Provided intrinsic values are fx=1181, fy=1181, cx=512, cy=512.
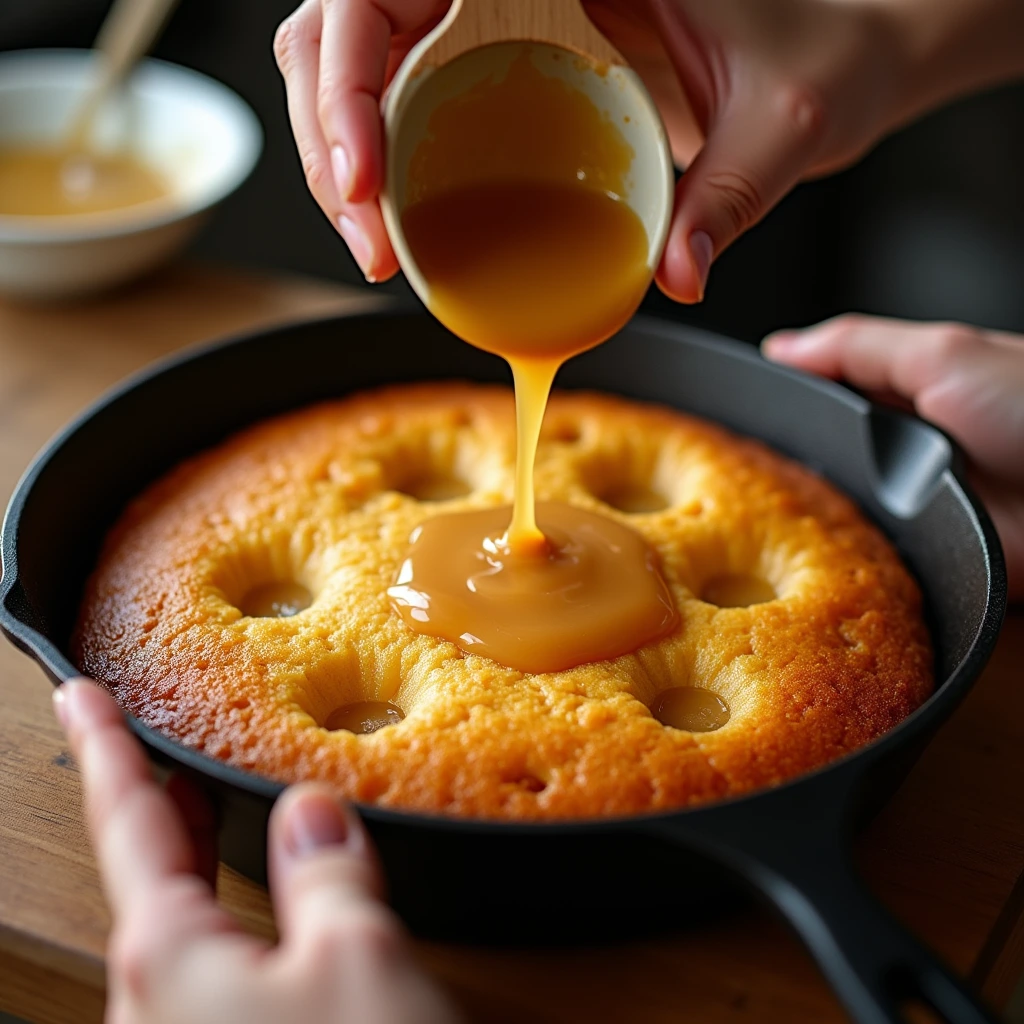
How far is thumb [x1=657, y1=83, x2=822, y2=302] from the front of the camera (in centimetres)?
139

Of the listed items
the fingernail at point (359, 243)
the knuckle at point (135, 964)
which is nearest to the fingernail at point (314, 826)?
the knuckle at point (135, 964)

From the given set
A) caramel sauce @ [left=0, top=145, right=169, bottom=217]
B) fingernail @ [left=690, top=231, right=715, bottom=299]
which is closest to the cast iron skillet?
fingernail @ [left=690, top=231, right=715, bottom=299]

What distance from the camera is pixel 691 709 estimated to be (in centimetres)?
142

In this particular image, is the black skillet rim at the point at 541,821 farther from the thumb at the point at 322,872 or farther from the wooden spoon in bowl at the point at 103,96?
the wooden spoon in bowl at the point at 103,96

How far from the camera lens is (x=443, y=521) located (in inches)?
62.7

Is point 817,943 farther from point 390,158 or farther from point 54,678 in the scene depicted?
point 390,158

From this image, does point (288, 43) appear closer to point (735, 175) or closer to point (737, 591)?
point (735, 175)

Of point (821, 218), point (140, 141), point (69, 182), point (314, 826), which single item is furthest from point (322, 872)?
point (821, 218)

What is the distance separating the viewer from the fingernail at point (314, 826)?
981 mm

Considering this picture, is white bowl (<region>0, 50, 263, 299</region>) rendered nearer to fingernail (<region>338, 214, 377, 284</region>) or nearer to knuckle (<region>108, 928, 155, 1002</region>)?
fingernail (<region>338, 214, 377, 284</region>)

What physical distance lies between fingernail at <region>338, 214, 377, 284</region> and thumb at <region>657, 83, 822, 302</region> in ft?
1.12

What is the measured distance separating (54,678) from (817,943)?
2.50 ft

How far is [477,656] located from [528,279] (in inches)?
17.7

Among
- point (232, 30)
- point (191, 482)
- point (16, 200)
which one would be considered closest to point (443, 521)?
point (191, 482)
